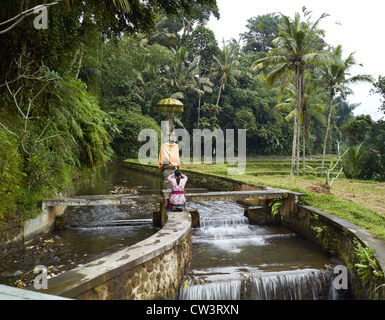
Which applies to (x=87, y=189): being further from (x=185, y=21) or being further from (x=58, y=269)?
(x=185, y=21)

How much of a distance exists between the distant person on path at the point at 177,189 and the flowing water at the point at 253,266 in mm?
1112

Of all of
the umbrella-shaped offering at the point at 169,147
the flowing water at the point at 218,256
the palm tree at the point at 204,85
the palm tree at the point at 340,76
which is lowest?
the flowing water at the point at 218,256

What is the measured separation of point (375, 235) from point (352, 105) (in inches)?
1508

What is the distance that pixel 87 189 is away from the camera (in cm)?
1337

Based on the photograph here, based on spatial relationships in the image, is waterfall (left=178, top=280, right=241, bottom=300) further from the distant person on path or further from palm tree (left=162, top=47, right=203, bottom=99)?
palm tree (left=162, top=47, right=203, bottom=99)

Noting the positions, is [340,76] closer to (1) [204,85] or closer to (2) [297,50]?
(2) [297,50]

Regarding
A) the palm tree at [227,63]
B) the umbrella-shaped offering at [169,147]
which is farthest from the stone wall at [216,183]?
the palm tree at [227,63]

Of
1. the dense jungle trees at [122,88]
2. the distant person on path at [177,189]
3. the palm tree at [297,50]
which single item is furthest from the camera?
the palm tree at [297,50]

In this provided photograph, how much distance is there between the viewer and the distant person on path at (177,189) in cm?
627

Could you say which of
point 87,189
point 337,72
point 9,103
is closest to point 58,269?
point 9,103

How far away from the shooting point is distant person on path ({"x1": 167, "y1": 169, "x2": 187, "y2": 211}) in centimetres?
627

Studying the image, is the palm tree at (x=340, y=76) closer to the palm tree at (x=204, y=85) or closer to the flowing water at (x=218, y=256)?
the flowing water at (x=218, y=256)

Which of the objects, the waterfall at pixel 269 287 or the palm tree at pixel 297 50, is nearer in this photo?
the waterfall at pixel 269 287

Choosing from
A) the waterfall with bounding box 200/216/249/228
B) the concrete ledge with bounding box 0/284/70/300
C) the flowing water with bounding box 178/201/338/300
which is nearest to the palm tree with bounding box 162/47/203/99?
the waterfall with bounding box 200/216/249/228
